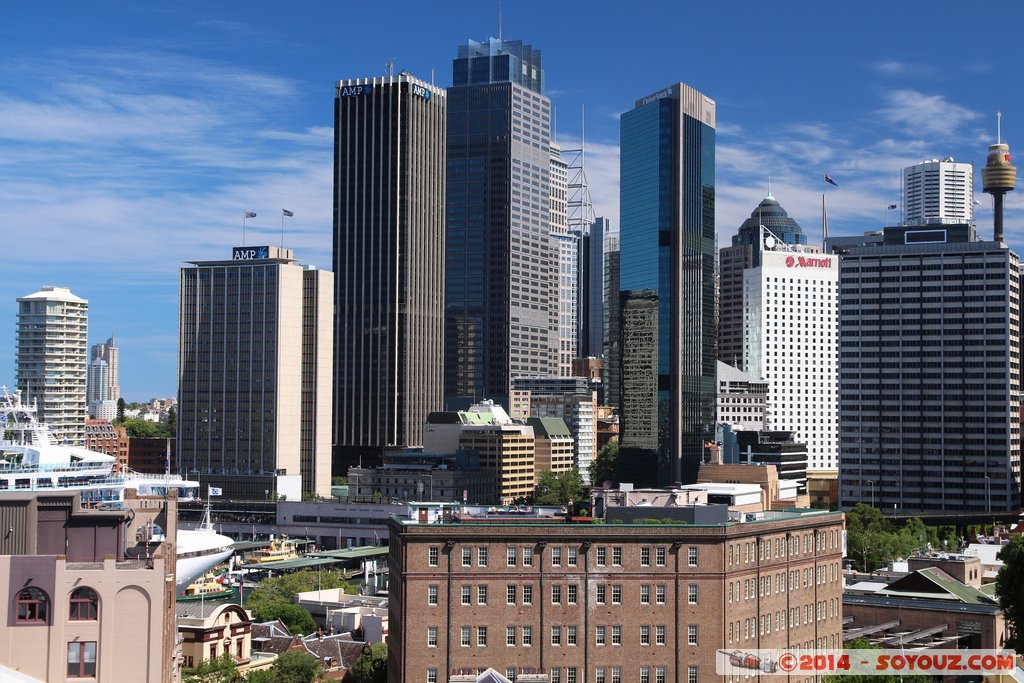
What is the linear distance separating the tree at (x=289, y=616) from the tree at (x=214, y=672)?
4355cm

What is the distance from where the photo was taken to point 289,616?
167250 mm

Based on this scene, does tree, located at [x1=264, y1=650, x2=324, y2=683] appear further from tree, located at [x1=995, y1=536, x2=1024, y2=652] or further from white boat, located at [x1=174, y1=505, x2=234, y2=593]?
tree, located at [x1=995, y1=536, x2=1024, y2=652]

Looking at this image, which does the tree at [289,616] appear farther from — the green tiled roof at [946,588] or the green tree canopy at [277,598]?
the green tiled roof at [946,588]

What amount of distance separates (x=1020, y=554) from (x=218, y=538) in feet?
358

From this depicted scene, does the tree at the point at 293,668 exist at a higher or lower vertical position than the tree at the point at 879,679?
lower

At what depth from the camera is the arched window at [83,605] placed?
71.0 meters

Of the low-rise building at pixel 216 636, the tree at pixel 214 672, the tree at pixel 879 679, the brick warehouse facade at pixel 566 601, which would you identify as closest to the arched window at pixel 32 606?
the tree at pixel 214 672

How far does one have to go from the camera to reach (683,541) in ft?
402

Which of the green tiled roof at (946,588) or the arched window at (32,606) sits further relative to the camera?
the green tiled roof at (946,588)

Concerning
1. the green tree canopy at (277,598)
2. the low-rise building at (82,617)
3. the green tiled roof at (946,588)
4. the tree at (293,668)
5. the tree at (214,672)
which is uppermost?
the low-rise building at (82,617)

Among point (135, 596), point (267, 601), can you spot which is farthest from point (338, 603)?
point (135, 596)

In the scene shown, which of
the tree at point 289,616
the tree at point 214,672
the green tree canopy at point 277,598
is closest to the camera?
the tree at point 214,672

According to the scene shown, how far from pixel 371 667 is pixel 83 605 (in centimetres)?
6608

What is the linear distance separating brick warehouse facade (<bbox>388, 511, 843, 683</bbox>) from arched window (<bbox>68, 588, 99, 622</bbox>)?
1988 inches
